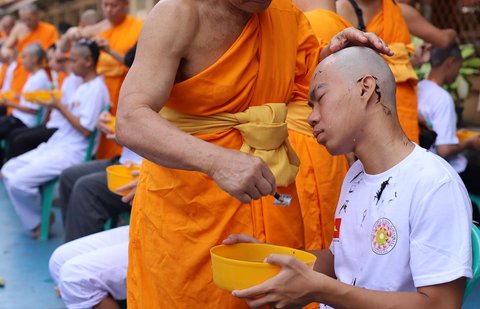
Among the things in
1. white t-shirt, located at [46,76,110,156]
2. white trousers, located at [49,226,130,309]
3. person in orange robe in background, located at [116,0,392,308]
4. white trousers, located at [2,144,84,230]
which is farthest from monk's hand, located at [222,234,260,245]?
white trousers, located at [2,144,84,230]

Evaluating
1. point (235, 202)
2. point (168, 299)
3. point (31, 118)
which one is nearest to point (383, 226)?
point (235, 202)

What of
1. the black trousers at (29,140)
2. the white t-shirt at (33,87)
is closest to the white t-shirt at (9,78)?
the white t-shirt at (33,87)

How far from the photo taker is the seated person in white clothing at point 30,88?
28.2 ft

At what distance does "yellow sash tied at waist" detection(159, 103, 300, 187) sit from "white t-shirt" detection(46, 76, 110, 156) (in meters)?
3.71

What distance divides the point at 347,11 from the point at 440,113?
1334 mm

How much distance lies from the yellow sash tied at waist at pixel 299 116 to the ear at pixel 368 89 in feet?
2.73

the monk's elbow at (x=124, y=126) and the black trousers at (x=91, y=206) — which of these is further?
the black trousers at (x=91, y=206)

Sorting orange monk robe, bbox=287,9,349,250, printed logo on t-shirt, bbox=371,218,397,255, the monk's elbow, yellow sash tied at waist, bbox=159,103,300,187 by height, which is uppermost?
the monk's elbow

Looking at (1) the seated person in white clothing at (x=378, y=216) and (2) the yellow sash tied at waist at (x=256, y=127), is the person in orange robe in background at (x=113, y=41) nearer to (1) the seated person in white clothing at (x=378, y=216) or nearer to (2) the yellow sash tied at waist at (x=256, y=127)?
(2) the yellow sash tied at waist at (x=256, y=127)

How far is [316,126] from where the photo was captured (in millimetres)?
1947

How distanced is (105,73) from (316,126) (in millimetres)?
5011

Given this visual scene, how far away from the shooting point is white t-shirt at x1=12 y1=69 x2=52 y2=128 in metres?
8.59

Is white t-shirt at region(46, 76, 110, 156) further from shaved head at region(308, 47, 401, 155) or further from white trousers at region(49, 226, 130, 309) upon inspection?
shaved head at region(308, 47, 401, 155)

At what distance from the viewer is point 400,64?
369cm
